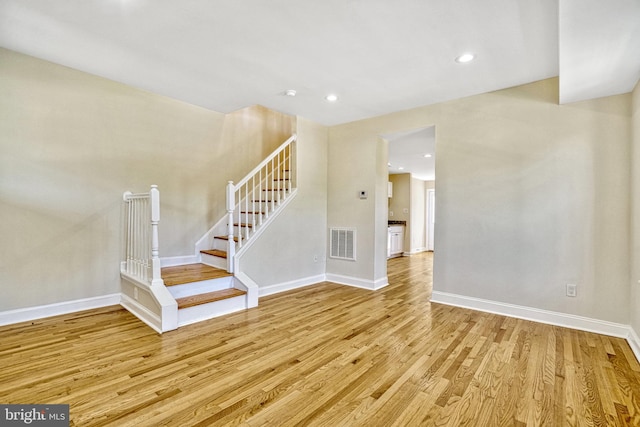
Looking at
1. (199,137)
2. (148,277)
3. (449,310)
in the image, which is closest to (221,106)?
(199,137)

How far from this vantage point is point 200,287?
352cm

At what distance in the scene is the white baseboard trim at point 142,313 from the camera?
9.62 feet

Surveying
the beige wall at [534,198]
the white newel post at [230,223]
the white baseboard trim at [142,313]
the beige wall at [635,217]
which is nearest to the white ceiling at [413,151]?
the beige wall at [534,198]

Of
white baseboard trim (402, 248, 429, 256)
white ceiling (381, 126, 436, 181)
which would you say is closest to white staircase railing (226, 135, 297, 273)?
white ceiling (381, 126, 436, 181)

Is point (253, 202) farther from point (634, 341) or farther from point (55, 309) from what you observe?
point (634, 341)

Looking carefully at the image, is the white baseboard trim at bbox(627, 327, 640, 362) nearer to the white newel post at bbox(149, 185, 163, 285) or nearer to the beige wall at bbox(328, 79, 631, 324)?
the beige wall at bbox(328, 79, 631, 324)

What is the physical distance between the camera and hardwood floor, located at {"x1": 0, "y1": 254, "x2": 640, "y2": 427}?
1.73m

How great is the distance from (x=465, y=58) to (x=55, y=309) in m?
4.97

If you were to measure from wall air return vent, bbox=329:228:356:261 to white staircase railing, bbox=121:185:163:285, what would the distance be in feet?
8.99

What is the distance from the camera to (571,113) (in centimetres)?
311

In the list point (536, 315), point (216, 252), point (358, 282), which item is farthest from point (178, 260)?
point (536, 315)

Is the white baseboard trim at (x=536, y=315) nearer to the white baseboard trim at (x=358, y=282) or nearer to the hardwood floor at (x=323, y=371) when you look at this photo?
the hardwood floor at (x=323, y=371)

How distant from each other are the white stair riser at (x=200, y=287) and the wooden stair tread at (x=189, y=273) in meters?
0.04

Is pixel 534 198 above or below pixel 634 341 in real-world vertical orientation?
above
